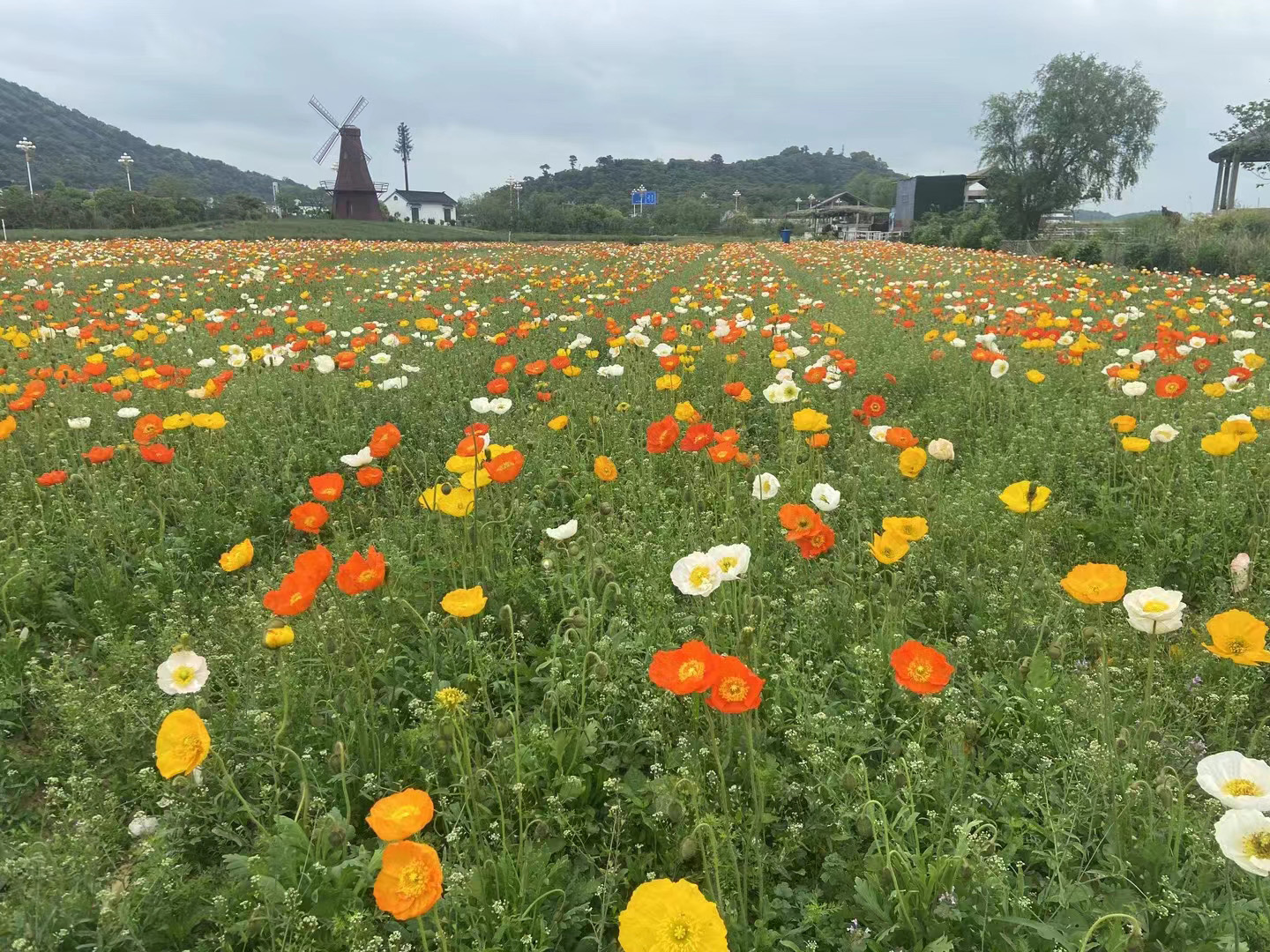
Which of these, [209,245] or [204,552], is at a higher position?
[209,245]

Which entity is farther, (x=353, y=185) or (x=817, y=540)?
(x=353, y=185)

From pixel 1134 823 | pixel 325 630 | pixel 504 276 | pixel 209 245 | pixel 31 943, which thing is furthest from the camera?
pixel 209 245

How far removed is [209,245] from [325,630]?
17841mm

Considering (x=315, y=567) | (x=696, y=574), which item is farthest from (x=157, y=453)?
(x=696, y=574)

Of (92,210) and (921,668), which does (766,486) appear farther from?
(92,210)

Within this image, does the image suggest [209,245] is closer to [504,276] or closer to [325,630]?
[504,276]

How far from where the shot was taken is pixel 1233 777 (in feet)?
4.55

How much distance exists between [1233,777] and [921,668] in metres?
0.58

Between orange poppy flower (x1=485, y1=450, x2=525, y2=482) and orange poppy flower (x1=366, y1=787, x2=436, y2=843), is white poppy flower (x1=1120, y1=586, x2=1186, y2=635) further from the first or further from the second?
orange poppy flower (x1=485, y1=450, x2=525, y2=482)

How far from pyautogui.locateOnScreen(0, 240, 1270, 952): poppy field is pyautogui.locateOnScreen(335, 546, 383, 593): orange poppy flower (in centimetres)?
2

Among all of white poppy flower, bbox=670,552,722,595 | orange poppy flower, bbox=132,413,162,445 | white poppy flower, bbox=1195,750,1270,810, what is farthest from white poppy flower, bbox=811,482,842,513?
orange poppy flower, bbox=132,413,162,445

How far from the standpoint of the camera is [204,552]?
3.46 metres

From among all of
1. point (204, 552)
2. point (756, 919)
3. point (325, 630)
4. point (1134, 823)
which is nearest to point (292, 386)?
point (204, 552)

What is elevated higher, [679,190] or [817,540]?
[679,190]
